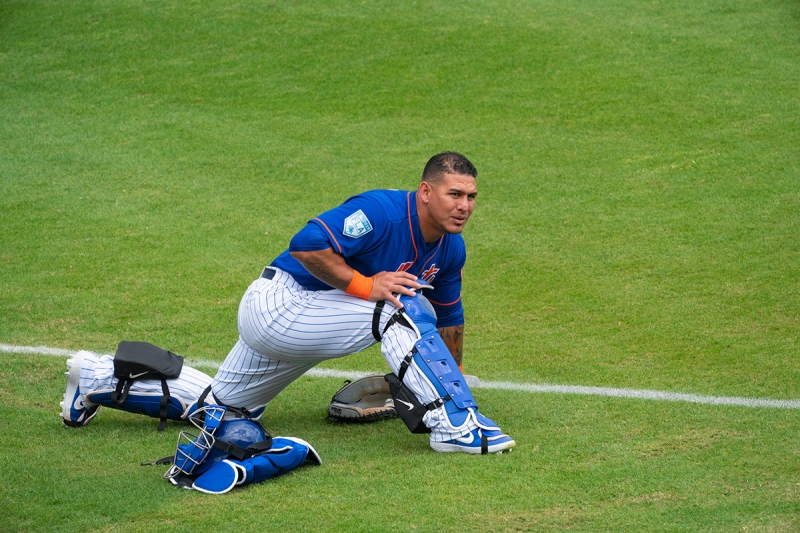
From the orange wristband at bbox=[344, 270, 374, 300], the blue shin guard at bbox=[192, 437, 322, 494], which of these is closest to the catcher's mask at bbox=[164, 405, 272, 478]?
the blue shin guard at bbox=[192, 437, 322, 494]

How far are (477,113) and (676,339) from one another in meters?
4.53

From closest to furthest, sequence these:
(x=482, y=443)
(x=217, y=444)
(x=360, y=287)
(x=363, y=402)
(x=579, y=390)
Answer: (x=217, y=444)
(x=482, y=443)
(x=360, y=287)
(x=363, y=402)
(x=579, y=390)

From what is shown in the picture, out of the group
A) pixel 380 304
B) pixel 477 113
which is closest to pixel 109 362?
pixel 380 304

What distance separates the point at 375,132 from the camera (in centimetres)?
988

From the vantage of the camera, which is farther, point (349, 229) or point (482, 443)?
point (349, 229)

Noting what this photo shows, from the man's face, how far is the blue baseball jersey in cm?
8

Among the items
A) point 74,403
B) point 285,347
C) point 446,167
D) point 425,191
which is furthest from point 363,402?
point 74,403

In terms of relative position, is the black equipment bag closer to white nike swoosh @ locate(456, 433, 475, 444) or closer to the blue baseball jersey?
the blue baseball jersey

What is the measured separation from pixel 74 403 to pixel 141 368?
14.3 inches

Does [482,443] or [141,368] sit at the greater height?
[141,368]

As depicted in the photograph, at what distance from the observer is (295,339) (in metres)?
4.52

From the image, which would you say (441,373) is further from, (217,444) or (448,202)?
(217,444)

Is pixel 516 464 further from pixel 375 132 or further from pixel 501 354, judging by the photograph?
pixel 375 132

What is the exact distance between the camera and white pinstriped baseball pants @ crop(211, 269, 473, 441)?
14.3 feet
